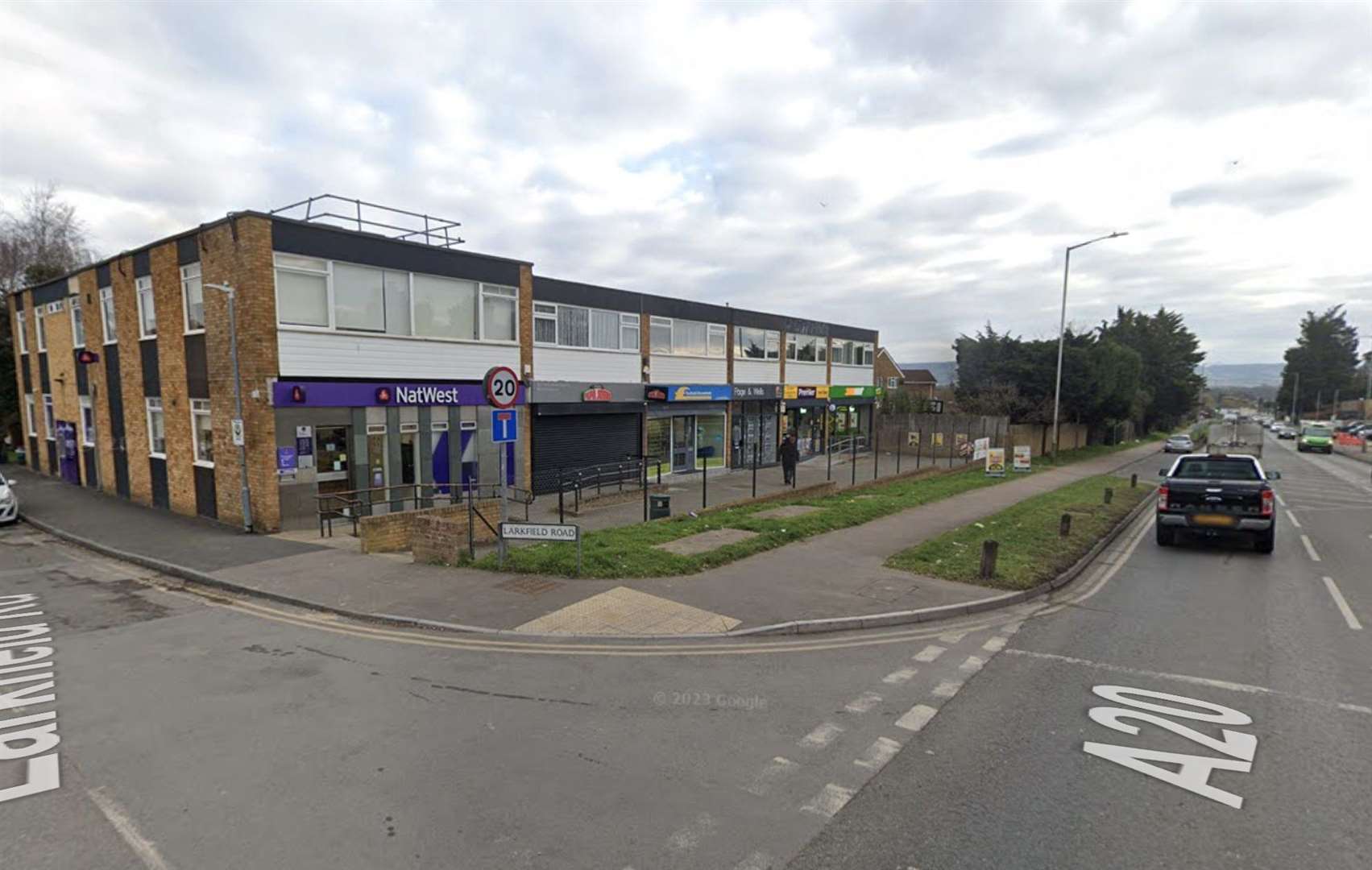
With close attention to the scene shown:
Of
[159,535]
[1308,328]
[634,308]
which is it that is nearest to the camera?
[159,535]

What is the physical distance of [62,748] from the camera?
4.96 metres

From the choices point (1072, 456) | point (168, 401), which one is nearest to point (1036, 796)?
point (168, 401)

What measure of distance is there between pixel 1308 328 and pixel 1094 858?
138240mm

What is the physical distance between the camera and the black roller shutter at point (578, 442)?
779 inches

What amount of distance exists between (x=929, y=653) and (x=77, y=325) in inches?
1037

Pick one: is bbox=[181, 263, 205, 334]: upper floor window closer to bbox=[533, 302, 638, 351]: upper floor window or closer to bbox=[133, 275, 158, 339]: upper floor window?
bbox=[133, 275, 158, 339]: upper floor window

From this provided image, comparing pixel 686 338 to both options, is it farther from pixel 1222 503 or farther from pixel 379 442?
pixel 1222 503

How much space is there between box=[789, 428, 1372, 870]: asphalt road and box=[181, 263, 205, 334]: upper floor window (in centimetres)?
1680

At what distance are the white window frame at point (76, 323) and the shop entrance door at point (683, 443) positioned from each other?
1861 centimetres

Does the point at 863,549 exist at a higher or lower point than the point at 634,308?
lower

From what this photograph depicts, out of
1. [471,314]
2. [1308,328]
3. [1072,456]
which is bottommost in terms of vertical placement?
[1072,456]

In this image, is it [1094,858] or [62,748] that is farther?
[62,748]

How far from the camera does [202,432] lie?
1578 cm

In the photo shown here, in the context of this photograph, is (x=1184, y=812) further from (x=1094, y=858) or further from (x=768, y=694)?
(x=768, y=694)
